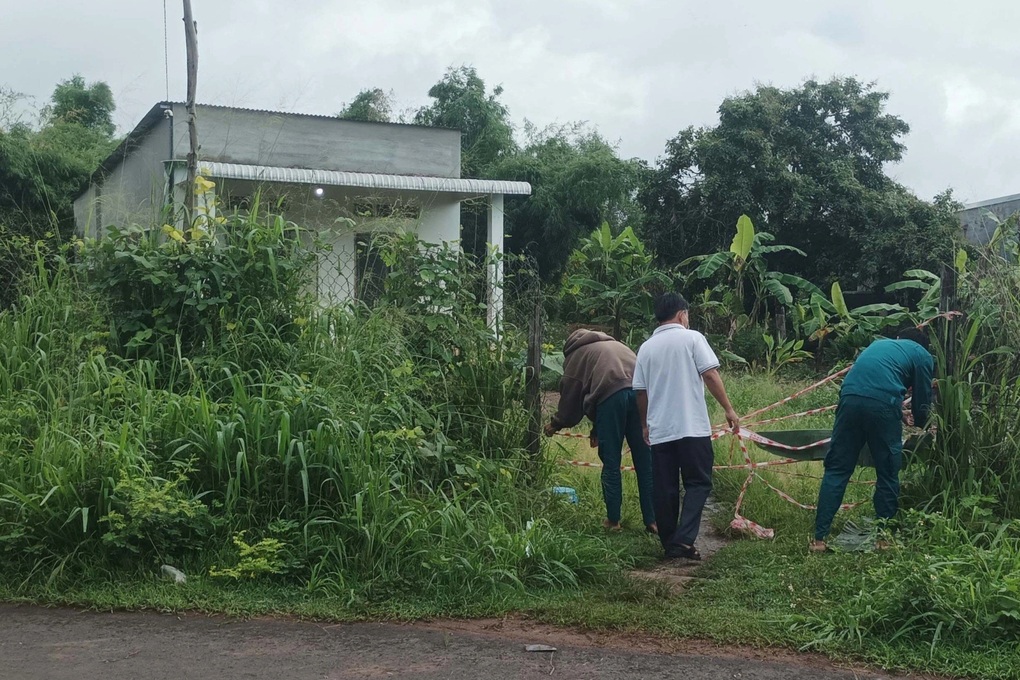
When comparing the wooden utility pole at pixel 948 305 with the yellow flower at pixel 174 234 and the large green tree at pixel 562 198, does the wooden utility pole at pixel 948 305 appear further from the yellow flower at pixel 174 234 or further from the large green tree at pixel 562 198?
the large green tree at pixel 562 198

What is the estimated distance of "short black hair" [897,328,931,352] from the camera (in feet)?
19.6

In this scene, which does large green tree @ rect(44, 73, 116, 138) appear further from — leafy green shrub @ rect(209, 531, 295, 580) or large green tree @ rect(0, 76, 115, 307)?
leafy green shrub @ rect(209, 531, 295, 580)

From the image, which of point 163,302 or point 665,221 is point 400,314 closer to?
point 163,302

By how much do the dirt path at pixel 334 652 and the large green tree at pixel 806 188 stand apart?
1714 centimetres

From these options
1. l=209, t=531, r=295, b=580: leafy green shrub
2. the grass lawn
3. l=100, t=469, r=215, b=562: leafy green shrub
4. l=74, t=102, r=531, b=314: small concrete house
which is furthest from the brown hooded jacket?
l=74, t=102, r=531, b=314: small concrete house

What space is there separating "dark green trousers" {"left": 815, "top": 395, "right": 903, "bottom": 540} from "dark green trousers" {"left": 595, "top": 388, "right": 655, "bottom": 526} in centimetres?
118

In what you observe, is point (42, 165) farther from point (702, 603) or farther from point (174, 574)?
point (702, 603)

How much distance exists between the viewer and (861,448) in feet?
19.5

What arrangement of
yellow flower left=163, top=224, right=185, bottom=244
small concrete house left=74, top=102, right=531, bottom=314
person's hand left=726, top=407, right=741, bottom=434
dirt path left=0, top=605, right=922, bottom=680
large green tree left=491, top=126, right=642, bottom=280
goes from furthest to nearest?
1. large green tree left=491, top=126, right=642, bottom=280
2. small concrete house left=74, top=102, right=531, bottom=314
3. yellow flower left=163, top=224, right=185, bottom=244
4. person's hand left=726, top=407, right=741, bottom=434
5. dirt path left=0, top=605, right=922, bottom=680

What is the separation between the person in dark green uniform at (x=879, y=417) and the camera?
571 centimetres

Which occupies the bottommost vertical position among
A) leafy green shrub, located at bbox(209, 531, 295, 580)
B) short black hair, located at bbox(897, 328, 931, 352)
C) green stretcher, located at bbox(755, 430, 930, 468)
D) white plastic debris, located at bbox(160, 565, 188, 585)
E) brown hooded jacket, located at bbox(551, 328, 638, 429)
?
white plastic debris, located at bbox(160, 565, 188, 585)

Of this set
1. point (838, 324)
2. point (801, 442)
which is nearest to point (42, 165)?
point (838, 324)

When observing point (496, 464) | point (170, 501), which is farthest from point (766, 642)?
point (170, 501)

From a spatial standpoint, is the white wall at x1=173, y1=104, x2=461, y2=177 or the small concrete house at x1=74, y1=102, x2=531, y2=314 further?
the white wall at x1=173, y1=104, x2=461, y2=177
